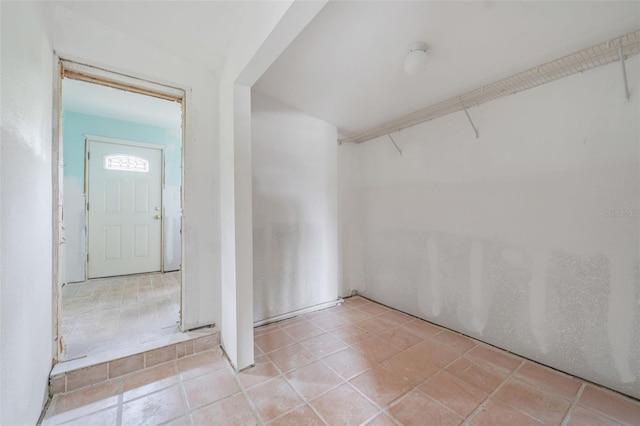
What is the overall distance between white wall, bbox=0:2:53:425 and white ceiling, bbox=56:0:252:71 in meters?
0.30

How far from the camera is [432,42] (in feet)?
5.38

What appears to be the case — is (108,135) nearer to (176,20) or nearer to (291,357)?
(176,20)

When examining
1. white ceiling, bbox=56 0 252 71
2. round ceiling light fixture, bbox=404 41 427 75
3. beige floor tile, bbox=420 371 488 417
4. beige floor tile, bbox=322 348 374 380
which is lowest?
beige floor tile, bbox=420 371 488 417

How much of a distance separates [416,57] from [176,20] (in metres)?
1.65

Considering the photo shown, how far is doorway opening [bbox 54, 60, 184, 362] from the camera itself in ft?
9.14

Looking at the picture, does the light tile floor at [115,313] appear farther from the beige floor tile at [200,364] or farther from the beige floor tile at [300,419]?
the beige floor tile at [300,419]

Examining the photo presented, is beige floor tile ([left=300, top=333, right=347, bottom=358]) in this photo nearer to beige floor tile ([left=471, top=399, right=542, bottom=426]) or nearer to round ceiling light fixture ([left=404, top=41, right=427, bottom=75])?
beige floor tile ([left=471, top=399, right=542, bottom=426])

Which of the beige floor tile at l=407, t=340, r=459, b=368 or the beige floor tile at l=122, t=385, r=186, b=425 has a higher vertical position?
the beige floor tile at l=122, t=385, r=186, b=425

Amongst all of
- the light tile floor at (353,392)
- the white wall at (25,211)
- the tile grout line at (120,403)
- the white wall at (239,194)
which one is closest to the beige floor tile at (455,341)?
the light tile floor at (353,392)

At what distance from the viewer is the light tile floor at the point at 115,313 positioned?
191cm

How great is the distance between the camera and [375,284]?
3.20 metres

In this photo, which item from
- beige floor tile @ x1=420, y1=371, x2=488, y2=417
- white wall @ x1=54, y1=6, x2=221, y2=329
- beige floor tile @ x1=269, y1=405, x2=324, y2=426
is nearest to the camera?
beige floor tile @ x1=269, y1=405, x2=324, y2=426

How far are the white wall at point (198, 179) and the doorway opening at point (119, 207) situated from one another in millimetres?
441

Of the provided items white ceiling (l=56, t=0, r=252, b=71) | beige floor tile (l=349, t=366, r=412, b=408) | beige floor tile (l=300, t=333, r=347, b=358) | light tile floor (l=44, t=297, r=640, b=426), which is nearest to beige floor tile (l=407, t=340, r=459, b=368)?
light tile floor (l=44, t=297, r=640, b=426)
